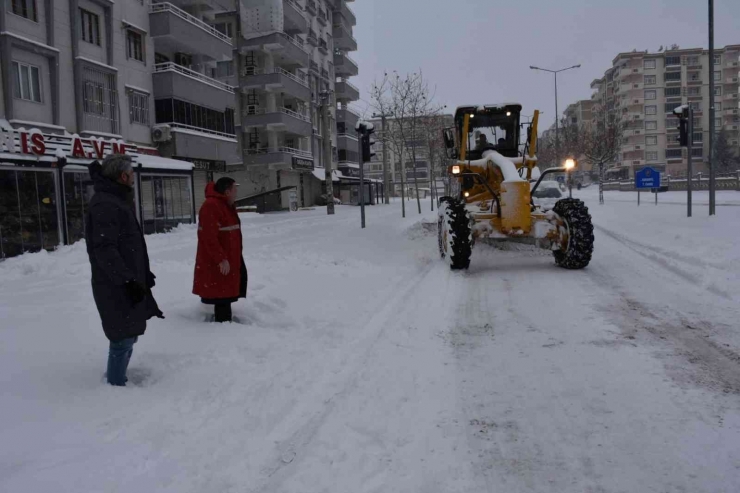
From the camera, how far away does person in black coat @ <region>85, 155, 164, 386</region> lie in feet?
12.8

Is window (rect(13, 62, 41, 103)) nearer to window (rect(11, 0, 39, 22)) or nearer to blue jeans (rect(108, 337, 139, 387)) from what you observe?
window (rect(11, 0, 39, 22))

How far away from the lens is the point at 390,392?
4262mm

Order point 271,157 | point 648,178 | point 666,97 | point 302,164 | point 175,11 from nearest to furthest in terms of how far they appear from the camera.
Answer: point 648,178
point 175,11
point 271,157
point 302,164
point 666,97

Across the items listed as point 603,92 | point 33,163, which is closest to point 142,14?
point 33,163

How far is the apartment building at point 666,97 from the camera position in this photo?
298 ft

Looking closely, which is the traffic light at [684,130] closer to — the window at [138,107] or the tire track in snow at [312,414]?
the tire track in snow at [312,414]

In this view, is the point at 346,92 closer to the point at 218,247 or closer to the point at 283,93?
the point at 283,93

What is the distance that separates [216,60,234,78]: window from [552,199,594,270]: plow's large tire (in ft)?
110

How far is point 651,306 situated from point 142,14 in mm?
24558

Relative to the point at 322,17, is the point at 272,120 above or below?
below

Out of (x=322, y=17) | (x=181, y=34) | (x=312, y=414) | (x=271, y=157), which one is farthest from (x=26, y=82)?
(x=322, y=17)

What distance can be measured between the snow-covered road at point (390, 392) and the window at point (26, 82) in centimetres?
1271

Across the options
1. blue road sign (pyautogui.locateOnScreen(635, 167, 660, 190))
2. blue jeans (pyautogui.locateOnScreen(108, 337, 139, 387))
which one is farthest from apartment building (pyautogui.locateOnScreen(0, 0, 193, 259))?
blue road sign (pyautogui.locateOnScreen(635, 167, 660, 190))

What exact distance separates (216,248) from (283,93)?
39.1 m
